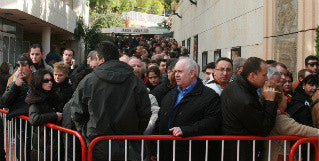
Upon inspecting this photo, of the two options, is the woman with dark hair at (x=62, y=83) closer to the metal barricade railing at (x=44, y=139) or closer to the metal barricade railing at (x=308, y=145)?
the metal barricade railing at (x=44, y=139)

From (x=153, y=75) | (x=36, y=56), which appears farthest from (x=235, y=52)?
(x=36, y=56)

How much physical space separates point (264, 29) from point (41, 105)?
642 centimetres

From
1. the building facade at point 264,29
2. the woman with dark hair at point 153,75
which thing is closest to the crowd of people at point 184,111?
the woman with dark hair at point 153,75

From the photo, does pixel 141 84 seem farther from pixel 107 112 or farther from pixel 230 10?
pixel 230 10

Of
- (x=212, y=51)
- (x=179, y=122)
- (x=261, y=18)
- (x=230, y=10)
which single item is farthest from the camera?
(x=212, y=51)

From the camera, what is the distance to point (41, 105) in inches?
192

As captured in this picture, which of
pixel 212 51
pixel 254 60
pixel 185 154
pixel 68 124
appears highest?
pixel 212 51

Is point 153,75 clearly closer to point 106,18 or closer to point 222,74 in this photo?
point 222,74

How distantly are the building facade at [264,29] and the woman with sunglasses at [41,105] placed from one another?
17.1 ft

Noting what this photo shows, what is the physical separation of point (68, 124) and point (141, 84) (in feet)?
A: 3.70

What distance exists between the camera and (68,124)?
15.1 feet

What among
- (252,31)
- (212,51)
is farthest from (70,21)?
(252,31)

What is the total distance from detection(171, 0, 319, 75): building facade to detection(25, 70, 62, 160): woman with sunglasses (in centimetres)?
520

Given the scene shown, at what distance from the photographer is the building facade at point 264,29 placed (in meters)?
7.72
